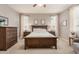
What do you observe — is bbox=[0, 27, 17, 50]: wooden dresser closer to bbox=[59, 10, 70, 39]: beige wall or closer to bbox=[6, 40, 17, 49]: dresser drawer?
bbox=[6, 40, 17, 49]: dresser drawer

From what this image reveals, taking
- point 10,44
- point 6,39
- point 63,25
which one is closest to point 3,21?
point 6,39

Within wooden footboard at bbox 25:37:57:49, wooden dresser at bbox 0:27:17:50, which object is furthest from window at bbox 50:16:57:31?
wooden footboard at bbox 25:37:57:49

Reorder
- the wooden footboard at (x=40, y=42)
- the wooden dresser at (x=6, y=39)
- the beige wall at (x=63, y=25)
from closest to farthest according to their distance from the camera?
the beige wall at (x=63, y=25) < the wooden dresser at (x=6, y=39) < the wooden footboard at (x=40, y=42)

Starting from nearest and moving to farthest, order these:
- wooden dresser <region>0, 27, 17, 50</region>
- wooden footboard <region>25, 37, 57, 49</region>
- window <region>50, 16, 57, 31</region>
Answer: window <region>50, 16, 57, 31</region> → wooden dresser <region>0, 27, 17, 50</region> → wooden footboard <region>25, 37, 57, 49</region>

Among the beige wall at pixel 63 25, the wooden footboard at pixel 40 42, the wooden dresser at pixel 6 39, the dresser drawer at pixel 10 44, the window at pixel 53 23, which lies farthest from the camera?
the wooden footboard at pixel 40 42

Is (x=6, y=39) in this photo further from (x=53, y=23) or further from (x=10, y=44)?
(x=53, y=23)

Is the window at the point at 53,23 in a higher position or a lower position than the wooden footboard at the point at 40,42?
higher

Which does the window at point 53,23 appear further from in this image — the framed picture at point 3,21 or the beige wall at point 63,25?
the framed picture at point 3,21

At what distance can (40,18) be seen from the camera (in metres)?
3.01

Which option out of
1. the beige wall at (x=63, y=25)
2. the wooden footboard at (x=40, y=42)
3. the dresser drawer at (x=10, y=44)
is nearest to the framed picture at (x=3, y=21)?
the dresser drawer at (x=10, y=44)

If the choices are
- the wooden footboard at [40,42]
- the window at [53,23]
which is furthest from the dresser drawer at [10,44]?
the window at [53,23]

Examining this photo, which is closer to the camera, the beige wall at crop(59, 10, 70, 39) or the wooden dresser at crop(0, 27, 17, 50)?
the beige wall at crop(59, 10, 70, 39)

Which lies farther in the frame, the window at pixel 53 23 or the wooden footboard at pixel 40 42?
the wooden footboard at pixel 40 42
